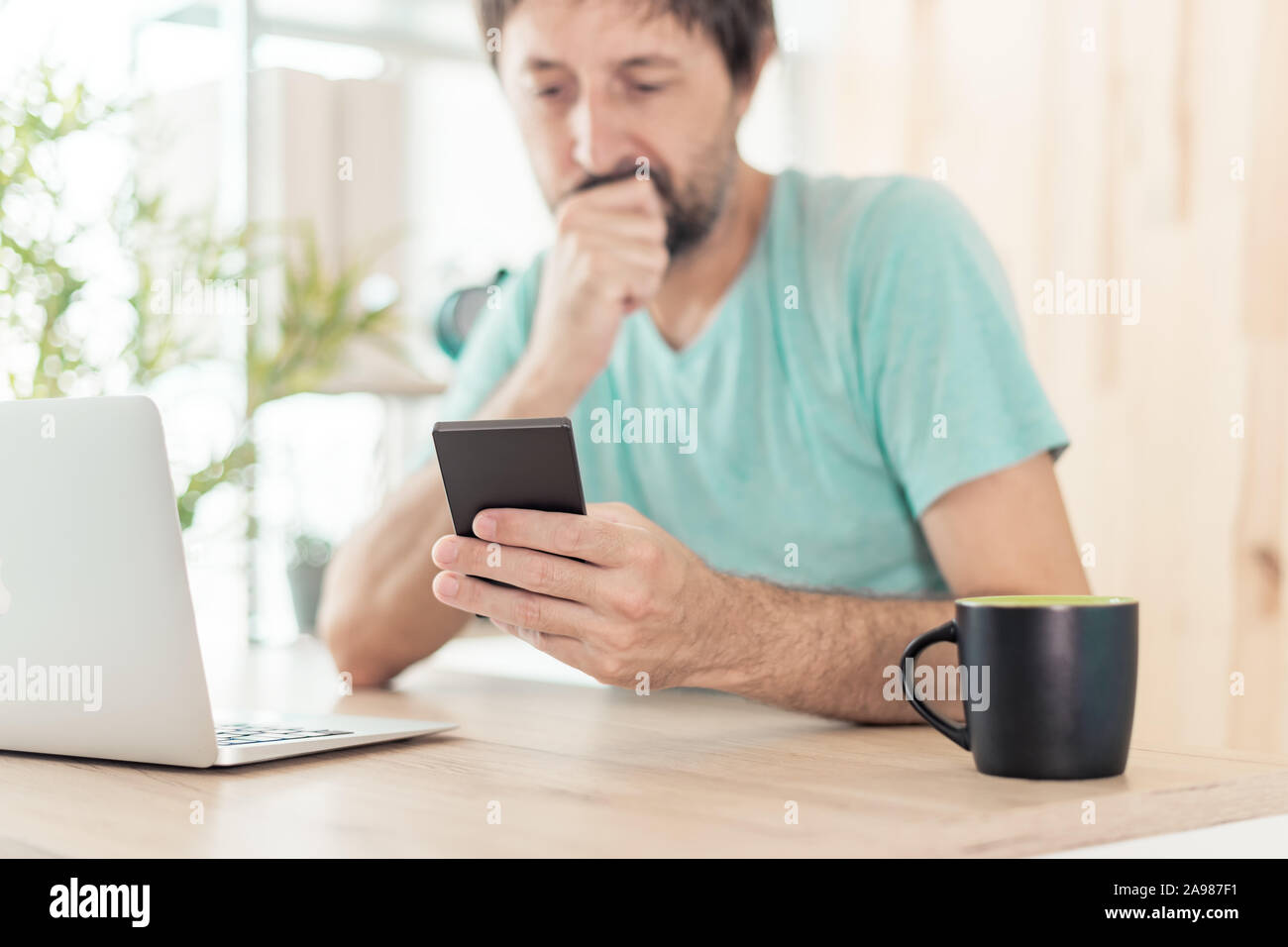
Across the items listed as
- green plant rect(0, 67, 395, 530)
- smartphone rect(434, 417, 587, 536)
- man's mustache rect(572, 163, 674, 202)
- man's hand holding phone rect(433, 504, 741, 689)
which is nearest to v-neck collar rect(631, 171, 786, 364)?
man's mustache rect(572, 163, 674, 202)

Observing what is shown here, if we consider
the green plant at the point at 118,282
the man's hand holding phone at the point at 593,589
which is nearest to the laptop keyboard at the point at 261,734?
the man's hand holding phone at the point at 593,589

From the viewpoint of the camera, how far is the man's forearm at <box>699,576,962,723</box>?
3.01 ft

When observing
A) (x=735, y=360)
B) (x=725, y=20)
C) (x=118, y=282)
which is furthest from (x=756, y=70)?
(x=118, y=282)

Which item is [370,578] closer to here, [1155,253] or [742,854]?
[742,854]

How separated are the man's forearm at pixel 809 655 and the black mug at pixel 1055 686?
7.8 inches

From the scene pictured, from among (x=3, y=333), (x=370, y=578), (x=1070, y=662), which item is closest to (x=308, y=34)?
(x=3, y=333)

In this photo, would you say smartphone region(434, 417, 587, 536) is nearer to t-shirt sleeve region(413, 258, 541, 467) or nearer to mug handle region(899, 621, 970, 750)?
mug handle region(899, 621, 970, 750)

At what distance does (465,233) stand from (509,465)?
2350 mm

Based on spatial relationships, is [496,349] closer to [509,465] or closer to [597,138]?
[597,138]

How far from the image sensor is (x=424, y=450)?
1486 millimetres

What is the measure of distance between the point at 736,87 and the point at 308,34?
1.71m

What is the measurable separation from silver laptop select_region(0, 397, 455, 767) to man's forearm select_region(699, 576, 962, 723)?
295mm

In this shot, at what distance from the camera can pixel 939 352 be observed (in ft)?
4.00

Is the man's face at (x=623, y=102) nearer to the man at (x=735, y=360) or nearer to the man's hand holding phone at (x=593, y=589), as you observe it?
the man at (x=735, y=360)
